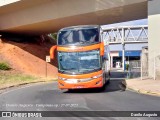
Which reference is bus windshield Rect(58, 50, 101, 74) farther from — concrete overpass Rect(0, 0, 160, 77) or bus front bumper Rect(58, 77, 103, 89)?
concrete overpass Rect(0, 0, 160, 77)

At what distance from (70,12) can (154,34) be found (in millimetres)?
7899

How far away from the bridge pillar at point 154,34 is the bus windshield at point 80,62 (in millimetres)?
7401

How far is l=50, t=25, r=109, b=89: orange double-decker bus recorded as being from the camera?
1814 cm

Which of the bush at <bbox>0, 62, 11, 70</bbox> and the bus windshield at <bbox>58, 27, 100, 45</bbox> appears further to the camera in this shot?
the bush at <bbox>0, 62, 11, 70</bbox>

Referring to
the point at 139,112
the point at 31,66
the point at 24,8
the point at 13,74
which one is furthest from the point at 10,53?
the point at 139,112

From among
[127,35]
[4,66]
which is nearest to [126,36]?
[127,35]

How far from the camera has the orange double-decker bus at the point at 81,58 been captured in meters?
18.1

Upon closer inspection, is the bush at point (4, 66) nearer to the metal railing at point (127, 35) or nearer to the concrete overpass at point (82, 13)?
the concrete overpass at point (82, 13)

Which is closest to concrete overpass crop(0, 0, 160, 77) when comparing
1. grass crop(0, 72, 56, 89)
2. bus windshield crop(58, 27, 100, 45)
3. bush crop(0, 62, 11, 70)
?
bush crop(0, 62, 11, 70)

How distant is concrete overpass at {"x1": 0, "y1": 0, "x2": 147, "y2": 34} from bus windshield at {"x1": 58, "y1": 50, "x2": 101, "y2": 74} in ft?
25.3

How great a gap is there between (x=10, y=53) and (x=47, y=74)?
586cm

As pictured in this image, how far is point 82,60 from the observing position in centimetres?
1852

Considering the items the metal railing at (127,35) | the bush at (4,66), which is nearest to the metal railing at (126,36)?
the metal railing at (127,35)

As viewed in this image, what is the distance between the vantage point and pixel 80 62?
18.5 m
